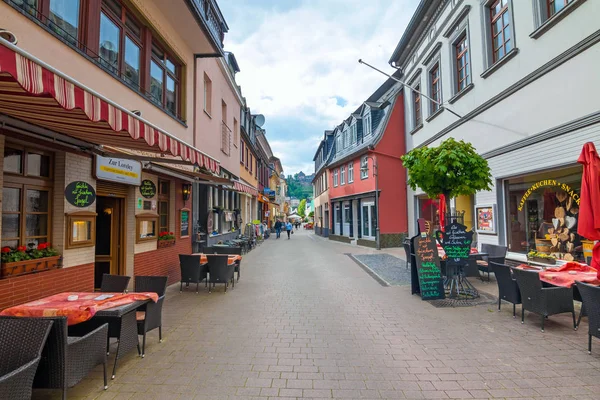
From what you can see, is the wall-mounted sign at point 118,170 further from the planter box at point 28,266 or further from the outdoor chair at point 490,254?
the outdoor chair at point 490,254

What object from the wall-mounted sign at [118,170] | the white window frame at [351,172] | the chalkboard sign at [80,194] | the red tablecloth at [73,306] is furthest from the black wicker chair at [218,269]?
the white window frame at [351,172]

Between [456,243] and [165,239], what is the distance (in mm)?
6838

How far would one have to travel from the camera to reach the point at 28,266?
13.9 ft

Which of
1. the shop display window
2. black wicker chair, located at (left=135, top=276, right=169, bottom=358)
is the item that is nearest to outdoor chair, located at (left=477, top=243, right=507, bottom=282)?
the shop display window

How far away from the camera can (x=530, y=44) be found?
25.6 feet

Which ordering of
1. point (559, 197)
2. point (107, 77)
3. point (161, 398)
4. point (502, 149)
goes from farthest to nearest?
point (502, 149) < point (559, 197) < point (107, 77) < point (161, 398)

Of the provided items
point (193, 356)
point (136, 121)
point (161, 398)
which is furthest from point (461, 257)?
point (136, 121)

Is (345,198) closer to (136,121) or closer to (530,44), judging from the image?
(530,44)

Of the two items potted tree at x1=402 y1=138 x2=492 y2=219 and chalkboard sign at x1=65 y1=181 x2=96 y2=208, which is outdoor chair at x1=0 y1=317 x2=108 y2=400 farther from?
potted tree at x1=402 y1=138 x2=492 y2=219

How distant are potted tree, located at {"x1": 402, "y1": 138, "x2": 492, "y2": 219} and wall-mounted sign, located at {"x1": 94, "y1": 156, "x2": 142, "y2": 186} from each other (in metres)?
6.21

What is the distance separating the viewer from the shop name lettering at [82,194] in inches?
204

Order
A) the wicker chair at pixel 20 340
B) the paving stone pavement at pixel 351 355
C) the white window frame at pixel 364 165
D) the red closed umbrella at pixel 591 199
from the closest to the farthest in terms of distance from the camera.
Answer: the wicker chair at pixel 20 340
the paving stone pavement at pixel 351 355
the red closed umbrella at pixel 591 199
the white window frame at pixel 364 165

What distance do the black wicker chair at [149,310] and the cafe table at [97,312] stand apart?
6.8 inches

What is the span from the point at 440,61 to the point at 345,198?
1200cm
